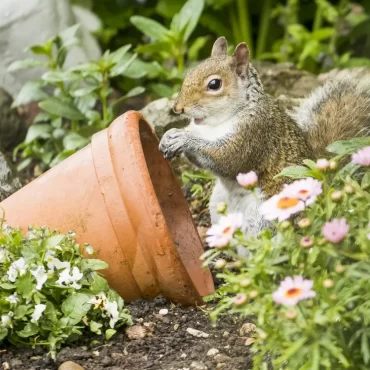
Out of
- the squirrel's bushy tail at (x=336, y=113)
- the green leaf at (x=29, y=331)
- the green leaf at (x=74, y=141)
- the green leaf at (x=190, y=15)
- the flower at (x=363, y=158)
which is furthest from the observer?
the green leaf at (x=190, y=15)

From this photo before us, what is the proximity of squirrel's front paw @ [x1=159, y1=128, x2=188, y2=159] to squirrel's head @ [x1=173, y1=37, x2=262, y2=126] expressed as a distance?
91 mm

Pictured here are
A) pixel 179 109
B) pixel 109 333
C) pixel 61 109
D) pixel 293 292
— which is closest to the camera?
pixel 293 292

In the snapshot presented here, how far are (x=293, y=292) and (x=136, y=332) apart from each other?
1066 mm

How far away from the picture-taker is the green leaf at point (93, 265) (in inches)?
121

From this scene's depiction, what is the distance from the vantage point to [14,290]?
2955mm

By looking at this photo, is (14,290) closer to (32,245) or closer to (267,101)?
(32,245)

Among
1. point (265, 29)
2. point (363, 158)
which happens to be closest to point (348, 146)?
point (363, 158)

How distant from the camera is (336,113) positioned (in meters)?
3.71

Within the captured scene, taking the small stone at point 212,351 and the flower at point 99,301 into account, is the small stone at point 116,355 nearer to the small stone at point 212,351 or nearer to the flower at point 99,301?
the flower at point 99,301

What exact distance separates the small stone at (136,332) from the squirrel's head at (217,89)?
0.91 metres

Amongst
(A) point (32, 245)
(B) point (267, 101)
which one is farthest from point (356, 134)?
(A) point (32, 245)

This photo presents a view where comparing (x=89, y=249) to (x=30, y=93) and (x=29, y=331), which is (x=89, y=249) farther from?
(x=30, y=93)

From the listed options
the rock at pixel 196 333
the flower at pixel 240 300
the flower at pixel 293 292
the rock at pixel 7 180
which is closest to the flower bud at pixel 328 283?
the flower at pixel 293 292

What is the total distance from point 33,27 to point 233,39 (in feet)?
4.91
